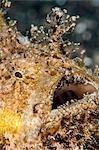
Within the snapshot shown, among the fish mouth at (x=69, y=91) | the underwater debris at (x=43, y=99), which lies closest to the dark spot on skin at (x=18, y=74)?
the underwater debris at (x=43, y=99)

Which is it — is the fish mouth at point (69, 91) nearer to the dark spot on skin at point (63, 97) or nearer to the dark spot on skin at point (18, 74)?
the dark spot on skin at point (63, 97)

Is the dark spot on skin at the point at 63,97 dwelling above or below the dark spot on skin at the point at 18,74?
below

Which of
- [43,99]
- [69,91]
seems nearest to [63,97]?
[69,91]

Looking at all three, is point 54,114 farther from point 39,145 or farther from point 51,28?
point 51,28

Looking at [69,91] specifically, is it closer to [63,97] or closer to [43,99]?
[63,97]

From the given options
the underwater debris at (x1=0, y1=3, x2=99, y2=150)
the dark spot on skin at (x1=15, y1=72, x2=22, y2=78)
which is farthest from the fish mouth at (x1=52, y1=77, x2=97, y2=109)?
the dark spot on skin at (x1=15, y1=72, x2=22, y2=78)

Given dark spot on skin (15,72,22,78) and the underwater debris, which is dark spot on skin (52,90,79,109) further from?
dark spot on skin (15,72,22,78)

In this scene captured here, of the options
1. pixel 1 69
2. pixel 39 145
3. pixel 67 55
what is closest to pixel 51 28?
pixel 67 55

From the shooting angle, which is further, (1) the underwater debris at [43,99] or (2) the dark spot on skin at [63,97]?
→ (2) the dark spot on skin at [63,97]
